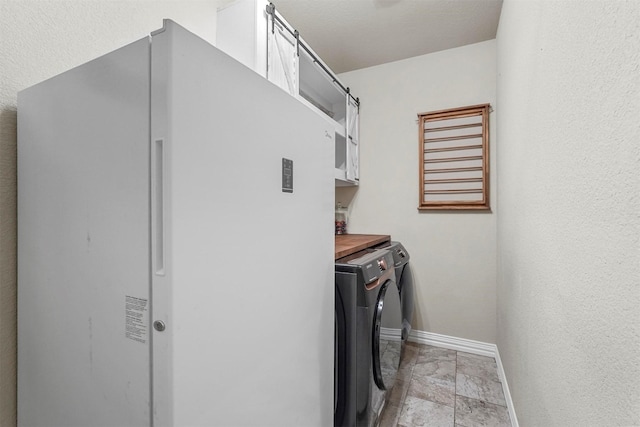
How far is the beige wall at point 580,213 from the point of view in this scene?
520 millimetres

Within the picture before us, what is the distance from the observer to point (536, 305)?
1.08 meters

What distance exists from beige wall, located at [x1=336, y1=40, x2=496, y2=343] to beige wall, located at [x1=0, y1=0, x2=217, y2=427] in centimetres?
217

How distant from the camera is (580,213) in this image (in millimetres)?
710

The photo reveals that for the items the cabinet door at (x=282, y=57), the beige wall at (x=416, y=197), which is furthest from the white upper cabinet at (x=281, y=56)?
the beige wall at (x=416, y=197)

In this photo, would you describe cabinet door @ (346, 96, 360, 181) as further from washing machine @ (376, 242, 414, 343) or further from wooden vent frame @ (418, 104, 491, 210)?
washing machine @ (376, 242, 414, 343)

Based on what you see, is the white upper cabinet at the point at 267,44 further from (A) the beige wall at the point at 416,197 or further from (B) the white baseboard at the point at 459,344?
(B) the white baseboard at the point at 459,344

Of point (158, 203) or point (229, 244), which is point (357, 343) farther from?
point (158, 203)

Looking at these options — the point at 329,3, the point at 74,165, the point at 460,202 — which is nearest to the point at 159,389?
the point at 74,165

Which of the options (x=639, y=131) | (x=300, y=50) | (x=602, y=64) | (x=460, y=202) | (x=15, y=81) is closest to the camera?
(x=639, y=131)

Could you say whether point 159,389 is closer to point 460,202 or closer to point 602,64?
point 602,64

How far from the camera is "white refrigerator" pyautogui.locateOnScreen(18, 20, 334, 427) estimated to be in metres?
0.56

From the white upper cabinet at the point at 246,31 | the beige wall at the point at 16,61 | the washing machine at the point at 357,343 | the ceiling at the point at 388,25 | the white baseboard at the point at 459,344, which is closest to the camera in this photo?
the beige wall at the point at 16,61

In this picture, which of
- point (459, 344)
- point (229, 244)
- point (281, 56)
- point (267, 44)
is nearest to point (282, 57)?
point (281, 56)

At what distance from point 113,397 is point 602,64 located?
1.26 m
